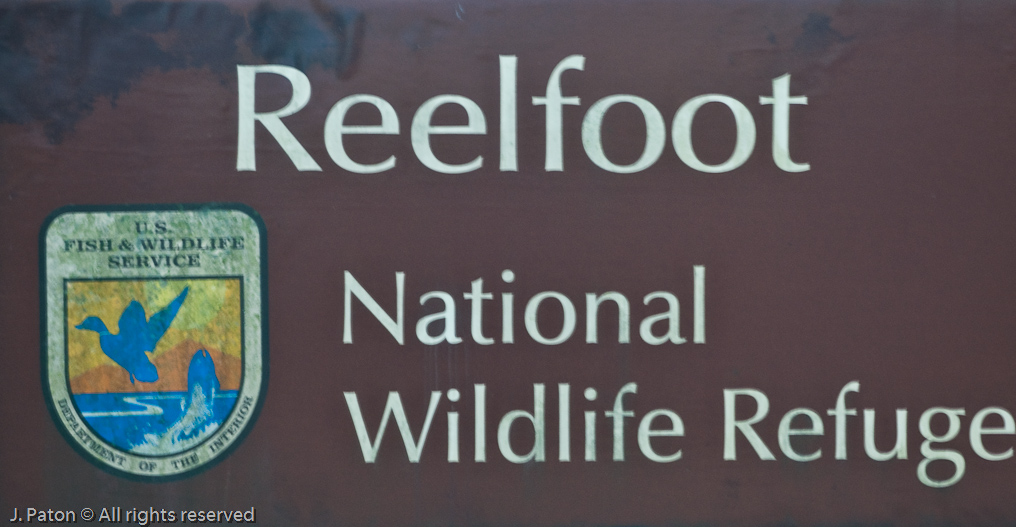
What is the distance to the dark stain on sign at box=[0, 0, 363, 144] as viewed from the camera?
7.55ft

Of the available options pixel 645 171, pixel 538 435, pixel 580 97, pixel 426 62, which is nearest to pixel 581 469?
pixel 538 435

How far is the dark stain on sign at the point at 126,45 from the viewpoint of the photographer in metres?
2.30

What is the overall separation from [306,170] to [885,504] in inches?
63.1

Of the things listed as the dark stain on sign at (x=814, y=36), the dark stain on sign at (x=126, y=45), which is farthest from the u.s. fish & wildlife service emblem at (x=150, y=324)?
the dark stain on sign at (x=814, y=36)

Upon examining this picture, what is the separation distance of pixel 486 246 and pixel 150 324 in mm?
815

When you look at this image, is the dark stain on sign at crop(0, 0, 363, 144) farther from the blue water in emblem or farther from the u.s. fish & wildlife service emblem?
the blue water in emblem

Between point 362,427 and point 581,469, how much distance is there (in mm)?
534

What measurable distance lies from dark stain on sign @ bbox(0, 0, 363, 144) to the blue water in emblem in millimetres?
642

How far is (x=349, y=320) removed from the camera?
2318mm

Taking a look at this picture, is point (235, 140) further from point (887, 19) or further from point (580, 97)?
point (887, 19)

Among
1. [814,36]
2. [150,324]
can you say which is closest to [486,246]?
[150,324]

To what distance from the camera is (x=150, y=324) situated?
2301 mm

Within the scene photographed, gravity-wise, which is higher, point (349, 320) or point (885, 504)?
point (349, 320)

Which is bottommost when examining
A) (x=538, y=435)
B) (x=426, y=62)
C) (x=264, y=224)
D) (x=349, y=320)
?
(x=538, y=435)
